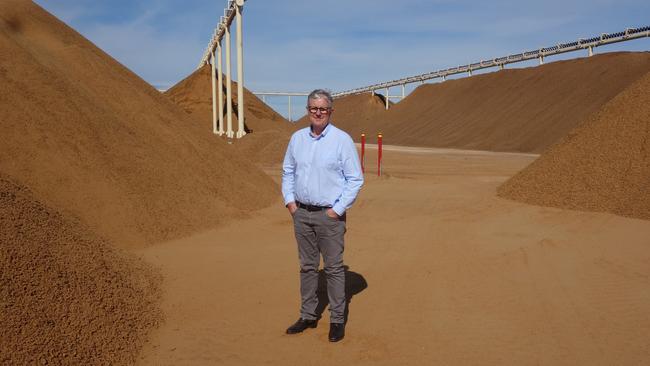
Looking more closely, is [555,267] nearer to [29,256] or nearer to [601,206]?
[601,206]

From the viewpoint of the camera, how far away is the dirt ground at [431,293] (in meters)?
3.53

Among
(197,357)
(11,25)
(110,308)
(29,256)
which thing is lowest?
(197,357)

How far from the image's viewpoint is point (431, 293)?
188 inches

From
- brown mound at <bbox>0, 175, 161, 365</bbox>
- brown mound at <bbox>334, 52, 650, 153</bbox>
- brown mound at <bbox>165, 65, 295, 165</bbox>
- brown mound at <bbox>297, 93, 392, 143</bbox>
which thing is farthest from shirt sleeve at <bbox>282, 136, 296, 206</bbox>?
brown mound at <bbox>297, 93, 392, 143</bbox>

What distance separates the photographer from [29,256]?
11.9ft

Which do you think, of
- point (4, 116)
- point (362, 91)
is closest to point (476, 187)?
point (4, 116)

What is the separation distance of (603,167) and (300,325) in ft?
23.0

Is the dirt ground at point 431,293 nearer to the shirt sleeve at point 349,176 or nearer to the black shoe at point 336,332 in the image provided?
the black shoe at point 336,332

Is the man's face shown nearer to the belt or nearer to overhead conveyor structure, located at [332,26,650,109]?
the belt

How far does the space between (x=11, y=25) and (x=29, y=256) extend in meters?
7.32

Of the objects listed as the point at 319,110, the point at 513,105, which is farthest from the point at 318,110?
the point at 513,105

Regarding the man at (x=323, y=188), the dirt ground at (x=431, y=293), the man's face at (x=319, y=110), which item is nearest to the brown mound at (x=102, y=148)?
the dirt ground at (x=431, y=293)

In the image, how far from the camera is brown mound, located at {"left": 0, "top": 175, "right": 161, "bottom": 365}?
3.07 m

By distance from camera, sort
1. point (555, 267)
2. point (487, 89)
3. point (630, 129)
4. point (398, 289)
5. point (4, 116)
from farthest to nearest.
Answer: point (487, 89), point (630, 129), point (4, 116), point (555, 267), point (398, 289)
